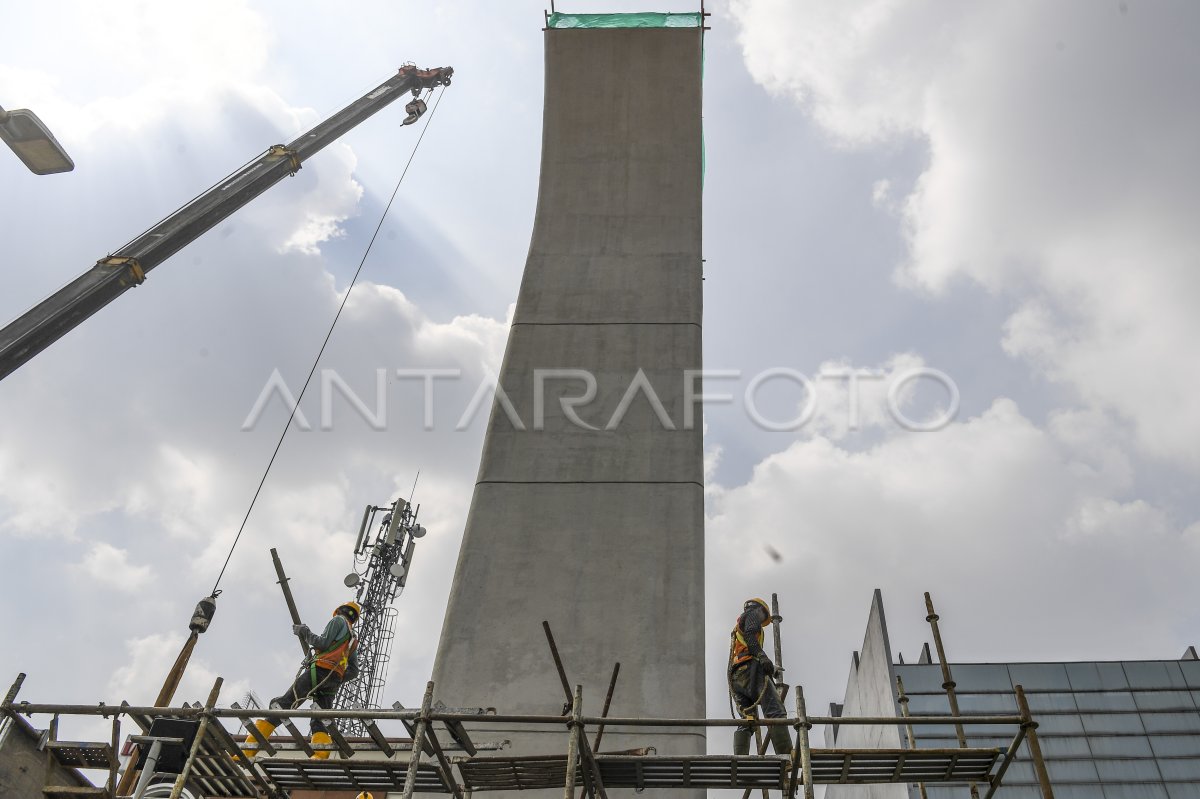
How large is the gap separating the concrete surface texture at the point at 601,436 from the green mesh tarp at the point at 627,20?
0.75ft

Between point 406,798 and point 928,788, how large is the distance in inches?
633

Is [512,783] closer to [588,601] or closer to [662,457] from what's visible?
[588,601]

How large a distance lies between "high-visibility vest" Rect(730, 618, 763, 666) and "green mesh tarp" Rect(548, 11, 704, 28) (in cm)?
1135

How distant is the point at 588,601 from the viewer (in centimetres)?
1048

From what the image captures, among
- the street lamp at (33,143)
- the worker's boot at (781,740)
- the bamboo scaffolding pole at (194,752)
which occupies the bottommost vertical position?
the bamboo scaffolding pole at (194,752)

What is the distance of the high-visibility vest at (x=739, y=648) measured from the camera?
8.89 meters

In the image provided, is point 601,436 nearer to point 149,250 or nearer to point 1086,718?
point 149,250

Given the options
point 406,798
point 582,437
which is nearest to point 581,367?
point 582,437

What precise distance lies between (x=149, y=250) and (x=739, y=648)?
390 inches

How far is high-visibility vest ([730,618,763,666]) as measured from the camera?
8891 mm

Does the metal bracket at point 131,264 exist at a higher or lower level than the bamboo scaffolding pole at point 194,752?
higher

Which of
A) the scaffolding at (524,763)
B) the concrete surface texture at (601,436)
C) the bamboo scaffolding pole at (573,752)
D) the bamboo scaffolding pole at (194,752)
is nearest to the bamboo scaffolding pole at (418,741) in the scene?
the scaffolding at (524,763)

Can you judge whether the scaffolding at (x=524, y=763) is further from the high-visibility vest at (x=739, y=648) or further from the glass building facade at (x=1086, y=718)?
the glass building facade at (x=1086, y=718)

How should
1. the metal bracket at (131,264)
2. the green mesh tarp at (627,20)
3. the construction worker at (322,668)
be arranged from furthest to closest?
the green mesh tarp at (627,20)
the metal bracket at (131,264)
the construction worker at (322,668)
